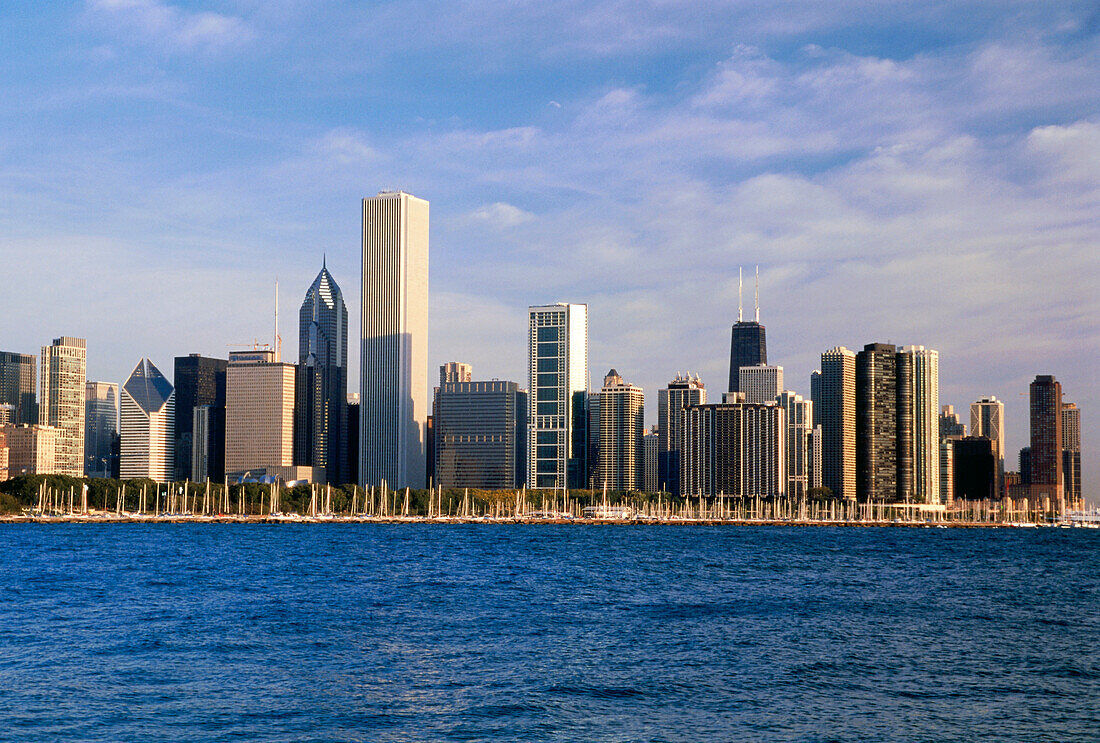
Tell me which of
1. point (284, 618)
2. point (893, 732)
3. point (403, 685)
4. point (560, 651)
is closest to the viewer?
point (893, 732)

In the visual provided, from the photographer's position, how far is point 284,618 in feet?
206

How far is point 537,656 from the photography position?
5062cm

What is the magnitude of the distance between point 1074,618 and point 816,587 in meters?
22.2

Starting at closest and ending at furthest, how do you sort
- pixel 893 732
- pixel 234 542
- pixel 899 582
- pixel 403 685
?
pixel 893 732 < pixel 403 685 < pixel 899 582 < pixel 234 542

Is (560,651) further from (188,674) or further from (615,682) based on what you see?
(188,674)

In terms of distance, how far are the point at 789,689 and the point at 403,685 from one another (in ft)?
46.4

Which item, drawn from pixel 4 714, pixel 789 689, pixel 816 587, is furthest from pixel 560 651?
pixel 816 587

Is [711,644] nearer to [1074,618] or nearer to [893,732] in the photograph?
[893,732]

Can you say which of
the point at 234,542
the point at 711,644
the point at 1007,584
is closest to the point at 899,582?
the point at 1007,584

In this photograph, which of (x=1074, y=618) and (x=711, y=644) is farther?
(x=1074, y=618)

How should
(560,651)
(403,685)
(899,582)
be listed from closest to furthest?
1. (403,685)
2. (560,651)
3. (899,582)

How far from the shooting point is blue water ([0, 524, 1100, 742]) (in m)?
37.5

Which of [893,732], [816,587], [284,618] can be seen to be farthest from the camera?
[816,587]

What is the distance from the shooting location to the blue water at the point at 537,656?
37.5 meters
